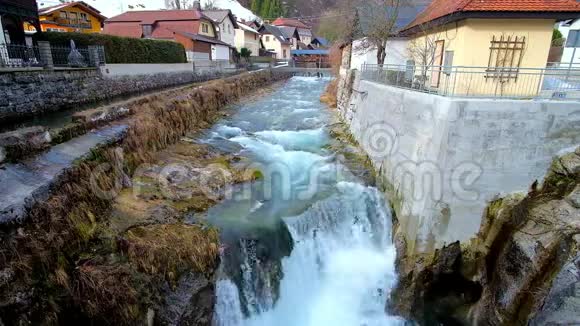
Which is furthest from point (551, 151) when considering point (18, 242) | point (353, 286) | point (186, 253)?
point (18, 242)

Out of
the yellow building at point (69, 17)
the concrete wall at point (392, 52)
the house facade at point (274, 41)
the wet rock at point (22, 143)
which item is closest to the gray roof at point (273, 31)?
the house facade at point (274, 41)

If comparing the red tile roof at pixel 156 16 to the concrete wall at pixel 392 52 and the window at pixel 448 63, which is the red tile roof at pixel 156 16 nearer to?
the concrete wall at pixel 392 52

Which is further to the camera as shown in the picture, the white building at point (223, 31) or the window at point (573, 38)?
the white building at point (223, 31)

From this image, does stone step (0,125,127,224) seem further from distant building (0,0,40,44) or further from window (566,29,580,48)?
window (566,29,580,48)

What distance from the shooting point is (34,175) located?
23.1ft

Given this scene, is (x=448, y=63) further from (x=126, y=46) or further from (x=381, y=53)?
(x=126, y=46)

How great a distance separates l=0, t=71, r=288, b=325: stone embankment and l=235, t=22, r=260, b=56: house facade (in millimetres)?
49681

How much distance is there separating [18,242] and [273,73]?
134ft

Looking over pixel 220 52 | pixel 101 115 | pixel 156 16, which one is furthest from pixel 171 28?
pixel 101 115

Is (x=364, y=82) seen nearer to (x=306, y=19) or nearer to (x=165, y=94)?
(x=165, y=94)

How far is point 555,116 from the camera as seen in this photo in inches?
321

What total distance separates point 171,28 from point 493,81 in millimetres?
34121

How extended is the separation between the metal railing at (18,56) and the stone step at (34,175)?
6073 mm

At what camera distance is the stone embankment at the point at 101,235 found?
547 centimetres
